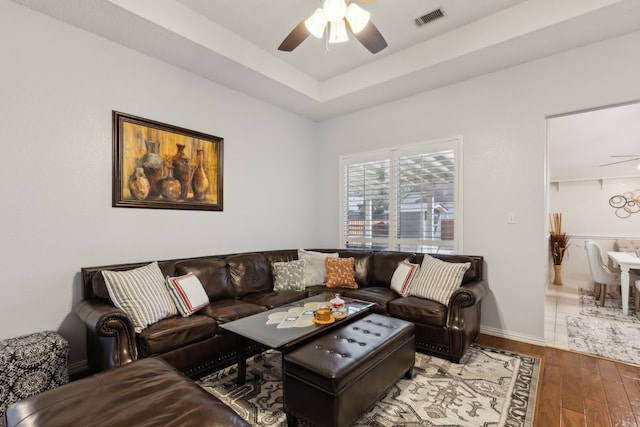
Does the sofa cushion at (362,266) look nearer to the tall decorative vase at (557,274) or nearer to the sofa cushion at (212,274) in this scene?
the sofa cushion at (212,274)

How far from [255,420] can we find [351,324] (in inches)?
36.2

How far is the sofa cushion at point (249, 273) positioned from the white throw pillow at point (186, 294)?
57 cm

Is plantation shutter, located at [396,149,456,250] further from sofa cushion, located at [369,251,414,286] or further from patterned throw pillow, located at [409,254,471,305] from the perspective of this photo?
patterned throw pillow, located at [409,254,471,305]

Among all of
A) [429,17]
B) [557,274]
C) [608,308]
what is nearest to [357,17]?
[429,17]

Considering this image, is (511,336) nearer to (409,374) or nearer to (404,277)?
(404,277)

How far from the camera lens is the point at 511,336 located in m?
3.25

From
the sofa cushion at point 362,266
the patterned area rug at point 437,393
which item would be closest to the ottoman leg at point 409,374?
the patterned area rug at point 437,393

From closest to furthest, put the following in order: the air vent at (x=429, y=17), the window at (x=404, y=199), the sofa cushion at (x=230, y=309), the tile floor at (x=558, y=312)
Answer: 1. the sofa cushion at (x=230, y=309)
2. the air vent at (x=429, y=17)
3. the tile floor at (x=558, y=312)
4. the window at (x=404, y=199)

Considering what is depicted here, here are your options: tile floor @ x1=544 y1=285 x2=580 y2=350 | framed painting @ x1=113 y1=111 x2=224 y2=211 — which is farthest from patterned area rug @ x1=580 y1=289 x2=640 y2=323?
framed painting @ x1=113 y1=111 x2=224 y2=211

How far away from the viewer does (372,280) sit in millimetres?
3855

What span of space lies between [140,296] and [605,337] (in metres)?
4.58

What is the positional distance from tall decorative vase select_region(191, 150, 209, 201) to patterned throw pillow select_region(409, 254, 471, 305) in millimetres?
2545

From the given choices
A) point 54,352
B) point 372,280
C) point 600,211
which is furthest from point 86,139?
point 600,211

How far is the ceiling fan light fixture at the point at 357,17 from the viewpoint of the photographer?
6.84ft
